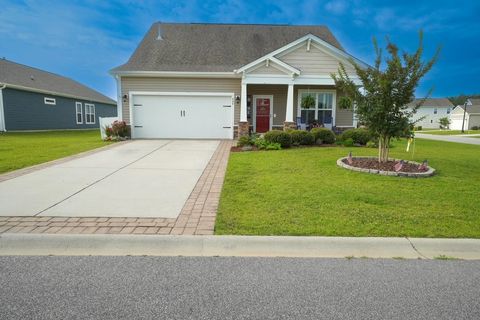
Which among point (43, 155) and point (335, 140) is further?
point (335, 140)

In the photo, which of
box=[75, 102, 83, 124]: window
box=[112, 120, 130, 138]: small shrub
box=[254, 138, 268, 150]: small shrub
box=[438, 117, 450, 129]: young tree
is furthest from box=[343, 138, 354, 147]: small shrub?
box=[438, 117, 450, 129]: young tree

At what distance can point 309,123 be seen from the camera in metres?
16.3

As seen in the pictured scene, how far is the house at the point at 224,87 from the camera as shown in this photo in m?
14.8

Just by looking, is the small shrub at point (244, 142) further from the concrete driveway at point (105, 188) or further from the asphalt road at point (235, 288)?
the asphalt road at point (235, 288)

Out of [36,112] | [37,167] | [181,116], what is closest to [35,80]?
[36,112]

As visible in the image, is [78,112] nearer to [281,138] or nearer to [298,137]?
[281,138]

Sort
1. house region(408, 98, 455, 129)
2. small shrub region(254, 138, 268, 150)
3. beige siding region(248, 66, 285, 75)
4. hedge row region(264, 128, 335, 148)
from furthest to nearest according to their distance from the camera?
house region(408, 98, 455, 129)
beige siding region(248, 66, 285, 75)
hedge row region(264, 128, 335, 148)
small shrub region(254, 138, 268, 150)

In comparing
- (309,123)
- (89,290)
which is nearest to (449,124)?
(309,123)

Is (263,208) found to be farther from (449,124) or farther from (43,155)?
(449,124)

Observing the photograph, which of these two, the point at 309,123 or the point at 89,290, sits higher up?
the point at 309,123

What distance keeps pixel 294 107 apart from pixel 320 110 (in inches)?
55.2

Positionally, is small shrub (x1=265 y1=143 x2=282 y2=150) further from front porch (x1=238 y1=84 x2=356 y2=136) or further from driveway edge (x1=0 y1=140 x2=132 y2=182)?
driveway edge (x1=0 y1=140 x2=132 y2=182)

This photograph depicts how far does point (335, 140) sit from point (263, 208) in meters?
9.22

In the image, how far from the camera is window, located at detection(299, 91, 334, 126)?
16266mm
